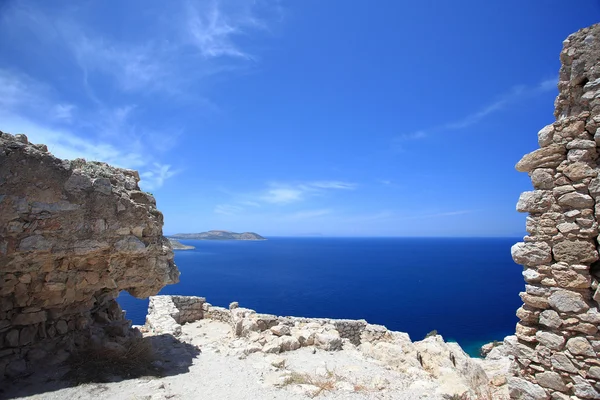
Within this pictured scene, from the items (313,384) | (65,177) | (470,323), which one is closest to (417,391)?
(313,384)

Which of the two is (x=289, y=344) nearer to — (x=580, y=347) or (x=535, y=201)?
(x=580, y=347)

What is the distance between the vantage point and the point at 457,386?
22.2 ft

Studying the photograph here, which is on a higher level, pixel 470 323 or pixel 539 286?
pixel 539 286

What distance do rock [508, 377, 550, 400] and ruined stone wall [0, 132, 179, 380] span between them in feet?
26.8

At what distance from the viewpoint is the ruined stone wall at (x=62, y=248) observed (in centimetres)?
647

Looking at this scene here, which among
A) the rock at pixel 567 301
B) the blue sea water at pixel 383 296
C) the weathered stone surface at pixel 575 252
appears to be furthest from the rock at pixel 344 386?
the blue sea water at pixel 383 296

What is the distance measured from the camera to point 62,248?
6.84 m

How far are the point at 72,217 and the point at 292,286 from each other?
5798cm

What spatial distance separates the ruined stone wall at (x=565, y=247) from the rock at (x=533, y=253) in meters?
0.01

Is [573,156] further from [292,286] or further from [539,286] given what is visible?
[292,286]

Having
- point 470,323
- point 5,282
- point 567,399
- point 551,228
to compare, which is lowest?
point 470,323

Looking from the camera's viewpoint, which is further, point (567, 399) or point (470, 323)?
point (470, 323)

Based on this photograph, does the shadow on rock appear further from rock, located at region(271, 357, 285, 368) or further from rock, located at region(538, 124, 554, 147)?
rock, located at region(538, 124, 554, 147)

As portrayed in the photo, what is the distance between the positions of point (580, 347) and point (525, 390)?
1.11 meters
